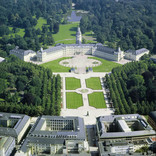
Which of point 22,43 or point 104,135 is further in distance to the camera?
point 22,43

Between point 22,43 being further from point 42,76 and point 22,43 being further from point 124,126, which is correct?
point 124,126

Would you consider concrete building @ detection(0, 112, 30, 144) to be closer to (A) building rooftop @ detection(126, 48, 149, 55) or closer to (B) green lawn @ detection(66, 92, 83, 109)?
(B) green lawn @ detection(66, 92, 83, 109)

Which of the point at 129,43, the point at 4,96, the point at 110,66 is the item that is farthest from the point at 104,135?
the point at 129,43

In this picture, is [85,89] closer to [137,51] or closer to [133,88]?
[133,88]

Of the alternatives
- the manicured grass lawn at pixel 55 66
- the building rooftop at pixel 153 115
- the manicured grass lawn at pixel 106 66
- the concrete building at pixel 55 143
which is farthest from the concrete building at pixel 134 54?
the concrete building at pixel 55 143

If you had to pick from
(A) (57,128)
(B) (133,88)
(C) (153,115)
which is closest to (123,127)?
(C) (153,115)

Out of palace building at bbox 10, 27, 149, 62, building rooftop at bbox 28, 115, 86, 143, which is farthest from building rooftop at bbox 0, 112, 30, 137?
palace building at bbox 10, 27, 149, 62
